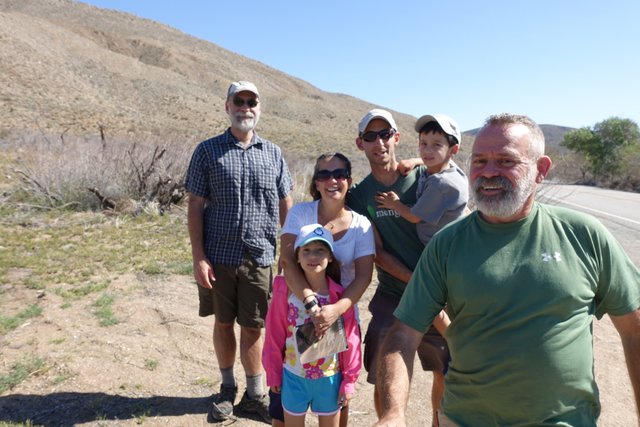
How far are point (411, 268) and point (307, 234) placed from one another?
2.19 feet

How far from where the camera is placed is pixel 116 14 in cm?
10212

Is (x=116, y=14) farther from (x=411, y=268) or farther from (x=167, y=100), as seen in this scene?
(x=411, y=268)

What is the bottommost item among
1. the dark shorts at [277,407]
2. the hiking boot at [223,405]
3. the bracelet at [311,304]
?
the hiking boot at [223,405]

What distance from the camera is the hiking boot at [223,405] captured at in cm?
337

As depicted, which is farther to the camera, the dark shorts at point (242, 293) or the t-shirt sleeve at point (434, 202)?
the dark shorts at point (242, 293)

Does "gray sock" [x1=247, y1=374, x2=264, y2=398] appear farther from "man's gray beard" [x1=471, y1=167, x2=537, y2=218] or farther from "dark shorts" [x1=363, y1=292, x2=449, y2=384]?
"man's gray beard" [x1=471, y1=167, x2=537, y2=218]

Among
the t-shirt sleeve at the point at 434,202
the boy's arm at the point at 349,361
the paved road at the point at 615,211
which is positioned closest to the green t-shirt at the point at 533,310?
the t-shirt sleeve at the point at 434,202

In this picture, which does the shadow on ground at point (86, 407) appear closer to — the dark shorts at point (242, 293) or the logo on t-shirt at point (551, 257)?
the dark shorts at point (242, 293)

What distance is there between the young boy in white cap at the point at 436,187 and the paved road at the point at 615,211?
6.15m

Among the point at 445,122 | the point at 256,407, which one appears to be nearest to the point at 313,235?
the point at 445,122

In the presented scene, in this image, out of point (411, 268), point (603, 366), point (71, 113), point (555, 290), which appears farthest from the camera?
point (71, 113)

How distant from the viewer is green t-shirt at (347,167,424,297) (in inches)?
110

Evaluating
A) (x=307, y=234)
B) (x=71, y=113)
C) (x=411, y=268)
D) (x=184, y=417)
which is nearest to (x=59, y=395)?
(x=184, y=417)

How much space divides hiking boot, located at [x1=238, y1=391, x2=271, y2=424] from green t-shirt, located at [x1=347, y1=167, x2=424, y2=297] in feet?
4.35
